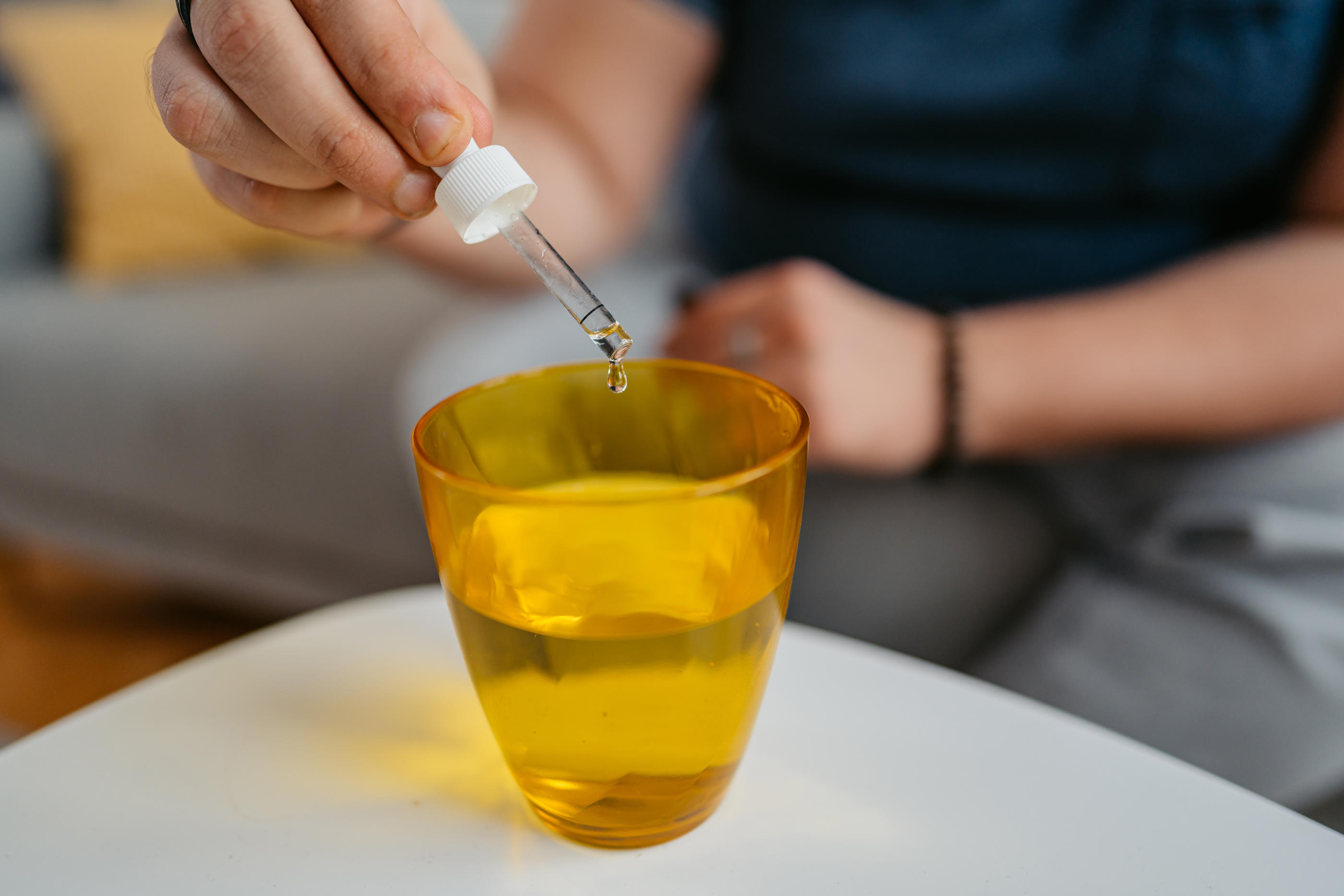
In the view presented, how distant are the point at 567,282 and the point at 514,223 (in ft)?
0.07

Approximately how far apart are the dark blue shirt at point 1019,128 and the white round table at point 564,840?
32 cm

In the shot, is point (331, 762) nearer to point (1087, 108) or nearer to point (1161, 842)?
point (1161, 842)

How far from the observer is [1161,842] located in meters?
0.29

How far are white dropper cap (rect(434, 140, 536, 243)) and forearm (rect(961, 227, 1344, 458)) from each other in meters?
0.34

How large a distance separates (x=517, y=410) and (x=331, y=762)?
0.12 metres

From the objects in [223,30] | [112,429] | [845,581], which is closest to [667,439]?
[223,30]

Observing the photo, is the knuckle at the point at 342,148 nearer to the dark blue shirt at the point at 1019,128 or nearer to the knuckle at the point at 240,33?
the knuckle at the point at 240,33

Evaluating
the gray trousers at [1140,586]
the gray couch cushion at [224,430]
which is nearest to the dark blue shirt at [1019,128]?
the gray trousers at [1140,586]

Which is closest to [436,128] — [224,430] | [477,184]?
[477,184]

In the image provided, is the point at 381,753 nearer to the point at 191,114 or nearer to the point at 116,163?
the point at 191,114

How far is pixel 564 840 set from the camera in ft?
0.95

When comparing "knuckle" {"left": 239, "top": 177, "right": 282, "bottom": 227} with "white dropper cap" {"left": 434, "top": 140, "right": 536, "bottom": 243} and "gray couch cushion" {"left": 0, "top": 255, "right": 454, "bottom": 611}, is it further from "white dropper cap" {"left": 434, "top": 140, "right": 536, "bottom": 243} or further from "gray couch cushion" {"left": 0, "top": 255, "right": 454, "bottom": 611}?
"gray couch cushion" {"left": 0, "top": 255, "right": 454, "bottom": 611}

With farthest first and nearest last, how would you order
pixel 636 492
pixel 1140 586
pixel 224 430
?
1. pixel 224 430
2. pixel 1140 586
3. pixel 636 492

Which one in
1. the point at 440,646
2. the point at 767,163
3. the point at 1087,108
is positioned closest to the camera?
the point at 440,646
